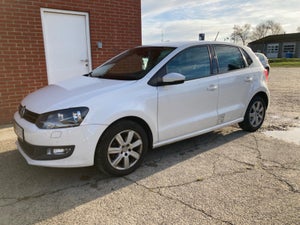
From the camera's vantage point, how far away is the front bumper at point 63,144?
3080mm

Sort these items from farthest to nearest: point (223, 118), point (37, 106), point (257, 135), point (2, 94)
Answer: point (2, 94) → point (257, 135) → point (223, 118) → point (37, 106)

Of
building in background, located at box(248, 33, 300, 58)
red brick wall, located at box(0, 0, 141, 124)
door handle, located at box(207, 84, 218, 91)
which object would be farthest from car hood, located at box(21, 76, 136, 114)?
building in background, located at box(248, 33, 300, 58)

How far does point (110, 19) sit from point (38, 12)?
185 centimetres

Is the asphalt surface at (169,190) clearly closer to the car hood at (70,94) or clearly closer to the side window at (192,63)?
the car hood at (70,94)

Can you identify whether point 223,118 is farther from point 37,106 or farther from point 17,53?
point 17,53

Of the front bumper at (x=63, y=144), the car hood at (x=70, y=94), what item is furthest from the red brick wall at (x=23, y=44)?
the front bumper at (x=63, y=144)

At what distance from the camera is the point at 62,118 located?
3105mm

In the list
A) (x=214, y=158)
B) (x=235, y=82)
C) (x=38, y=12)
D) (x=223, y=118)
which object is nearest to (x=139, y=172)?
(x=214, y=158)

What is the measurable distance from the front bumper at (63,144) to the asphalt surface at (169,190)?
367mm

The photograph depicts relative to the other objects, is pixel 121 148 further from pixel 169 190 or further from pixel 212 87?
pixel 212 87

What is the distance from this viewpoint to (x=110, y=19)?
7.21 meters

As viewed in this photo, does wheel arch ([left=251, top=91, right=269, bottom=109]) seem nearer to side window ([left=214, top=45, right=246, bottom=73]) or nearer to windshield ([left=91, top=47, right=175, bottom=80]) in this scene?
side window ([left=214, top=45, right=246, bottom=73])

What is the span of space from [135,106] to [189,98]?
3.17 feet

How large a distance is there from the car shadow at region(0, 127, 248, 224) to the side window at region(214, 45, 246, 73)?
1.45m
